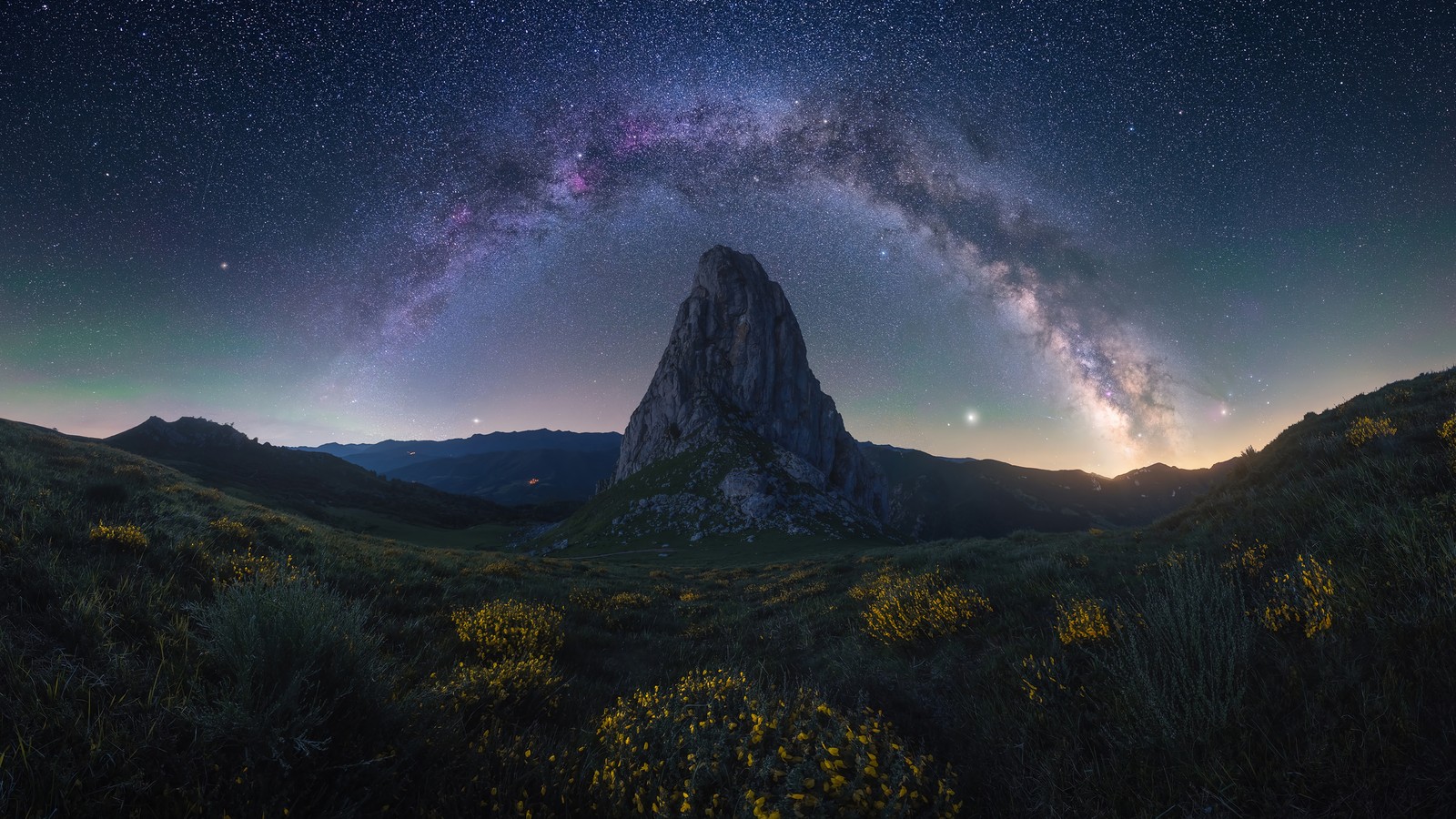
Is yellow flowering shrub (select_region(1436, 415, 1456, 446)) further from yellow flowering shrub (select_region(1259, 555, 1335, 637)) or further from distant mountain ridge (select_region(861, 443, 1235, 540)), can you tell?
distant mountain ridge (select_region(861, 443, 1235, 540))

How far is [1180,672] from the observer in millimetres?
3939

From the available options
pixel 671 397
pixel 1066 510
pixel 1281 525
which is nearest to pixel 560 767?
pixel 1281 525

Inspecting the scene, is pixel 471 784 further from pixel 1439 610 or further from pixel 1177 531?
pixel 1177 531

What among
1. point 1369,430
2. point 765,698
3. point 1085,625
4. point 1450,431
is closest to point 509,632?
point 765,698

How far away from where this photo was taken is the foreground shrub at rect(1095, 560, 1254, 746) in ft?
11.8

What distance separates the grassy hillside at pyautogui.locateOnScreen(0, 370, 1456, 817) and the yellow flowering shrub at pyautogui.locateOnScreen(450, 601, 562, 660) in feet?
0.17

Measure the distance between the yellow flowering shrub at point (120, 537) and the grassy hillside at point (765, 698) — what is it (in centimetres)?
4

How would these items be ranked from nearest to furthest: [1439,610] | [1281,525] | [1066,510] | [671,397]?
[1439,610] → [1281,525] → [671,397] → [1066,510]

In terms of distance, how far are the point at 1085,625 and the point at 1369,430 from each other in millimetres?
9019

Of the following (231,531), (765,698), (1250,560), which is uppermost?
(1250,560)

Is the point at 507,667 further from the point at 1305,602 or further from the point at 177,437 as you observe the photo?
the point at 177,437

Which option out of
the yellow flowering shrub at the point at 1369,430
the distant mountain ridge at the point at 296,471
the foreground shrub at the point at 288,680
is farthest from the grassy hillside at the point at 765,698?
the distant mountain ridge at the point at 296,471

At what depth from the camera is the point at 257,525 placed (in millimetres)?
11375

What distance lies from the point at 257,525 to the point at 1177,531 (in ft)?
72.6
